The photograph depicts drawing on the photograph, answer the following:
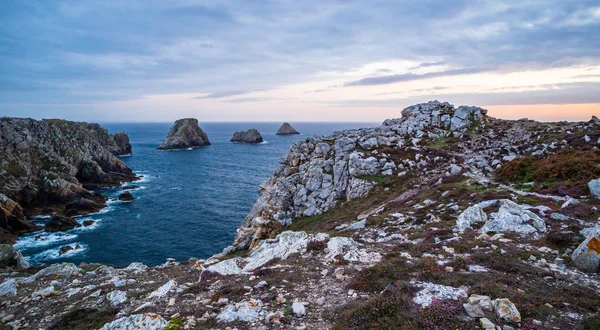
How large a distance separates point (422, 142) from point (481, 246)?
40.1 meters

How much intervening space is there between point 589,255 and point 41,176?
101 m

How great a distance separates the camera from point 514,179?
2688 centimetres

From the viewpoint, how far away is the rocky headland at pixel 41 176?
59469 mm

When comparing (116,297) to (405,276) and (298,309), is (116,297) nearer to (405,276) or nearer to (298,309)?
(298,309)

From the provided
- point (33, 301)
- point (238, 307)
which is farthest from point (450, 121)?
point (33, 301)

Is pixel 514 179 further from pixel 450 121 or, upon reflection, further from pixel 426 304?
pixel 450 121

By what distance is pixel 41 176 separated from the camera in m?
73.3

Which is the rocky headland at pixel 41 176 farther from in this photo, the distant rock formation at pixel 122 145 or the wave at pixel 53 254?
the distant rock formation at pixel 122 145

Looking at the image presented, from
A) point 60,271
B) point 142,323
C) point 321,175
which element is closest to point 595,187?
point 142,323

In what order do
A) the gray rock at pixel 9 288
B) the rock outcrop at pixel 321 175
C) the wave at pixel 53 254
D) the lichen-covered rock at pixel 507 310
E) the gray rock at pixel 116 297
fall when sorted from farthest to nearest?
Answer: the wave at pixel 53 254
the rock outcrop at pixel 321 175
the gray rock at pixel 9 288
the gray rock at pixel 116 297
the lichen-covered rock at pixel 507 310

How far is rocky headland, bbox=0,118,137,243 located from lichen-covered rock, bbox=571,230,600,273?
73227 mm

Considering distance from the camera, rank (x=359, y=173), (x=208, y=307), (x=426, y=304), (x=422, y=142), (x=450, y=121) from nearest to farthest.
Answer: (x=426, y=304) → (x=208, y=307) → (x=359, y=173) → (x=422, y=142) → (x=450, y=121)

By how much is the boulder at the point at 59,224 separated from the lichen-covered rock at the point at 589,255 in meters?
76.8

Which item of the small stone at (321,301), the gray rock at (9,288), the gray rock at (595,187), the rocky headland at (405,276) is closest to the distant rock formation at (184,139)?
the rocky headland at (405,276)
